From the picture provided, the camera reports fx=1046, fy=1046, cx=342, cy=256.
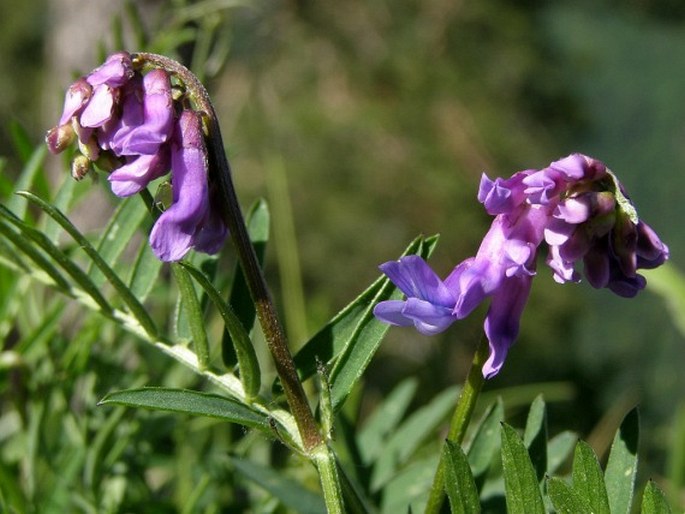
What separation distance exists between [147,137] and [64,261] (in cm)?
15

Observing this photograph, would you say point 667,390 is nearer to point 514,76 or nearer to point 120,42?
point 514,76

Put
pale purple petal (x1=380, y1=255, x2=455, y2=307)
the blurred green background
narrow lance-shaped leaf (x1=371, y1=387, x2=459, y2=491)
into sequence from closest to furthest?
pale purple petal (x1=380, y1=255, x2=455, y2=307), narrow lance-shaped leaf (x1=371, y1=387, x2=459, y2=491), the blurred green background

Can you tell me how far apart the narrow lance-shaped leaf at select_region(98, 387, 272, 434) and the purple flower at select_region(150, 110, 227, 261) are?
7 cm

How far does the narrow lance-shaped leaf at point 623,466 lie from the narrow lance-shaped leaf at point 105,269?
28 centimetres

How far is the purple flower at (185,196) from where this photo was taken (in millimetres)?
493

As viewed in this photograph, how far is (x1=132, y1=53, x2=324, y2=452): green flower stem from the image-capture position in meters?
0.51

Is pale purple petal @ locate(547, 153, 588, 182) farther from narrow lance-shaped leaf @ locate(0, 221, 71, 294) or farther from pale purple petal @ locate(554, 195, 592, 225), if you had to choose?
narrow lance-shaped leaf @ locate(0, 221, 71, 294)

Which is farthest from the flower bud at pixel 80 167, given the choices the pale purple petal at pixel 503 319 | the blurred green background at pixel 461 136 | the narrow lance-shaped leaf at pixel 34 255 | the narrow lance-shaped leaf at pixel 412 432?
the blurred green background at pixel 461 136

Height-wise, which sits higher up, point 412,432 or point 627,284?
point 627,284

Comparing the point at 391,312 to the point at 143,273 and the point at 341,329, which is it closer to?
the point at 341,329

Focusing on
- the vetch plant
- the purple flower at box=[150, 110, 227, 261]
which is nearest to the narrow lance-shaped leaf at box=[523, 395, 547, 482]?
the vetch plant

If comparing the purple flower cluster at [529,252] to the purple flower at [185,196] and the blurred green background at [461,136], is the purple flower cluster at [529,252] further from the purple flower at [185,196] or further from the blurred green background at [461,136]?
the blurred green background at [461,136]

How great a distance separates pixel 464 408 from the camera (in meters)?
0.54

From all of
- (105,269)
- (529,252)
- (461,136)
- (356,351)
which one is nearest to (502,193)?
(529,252)
